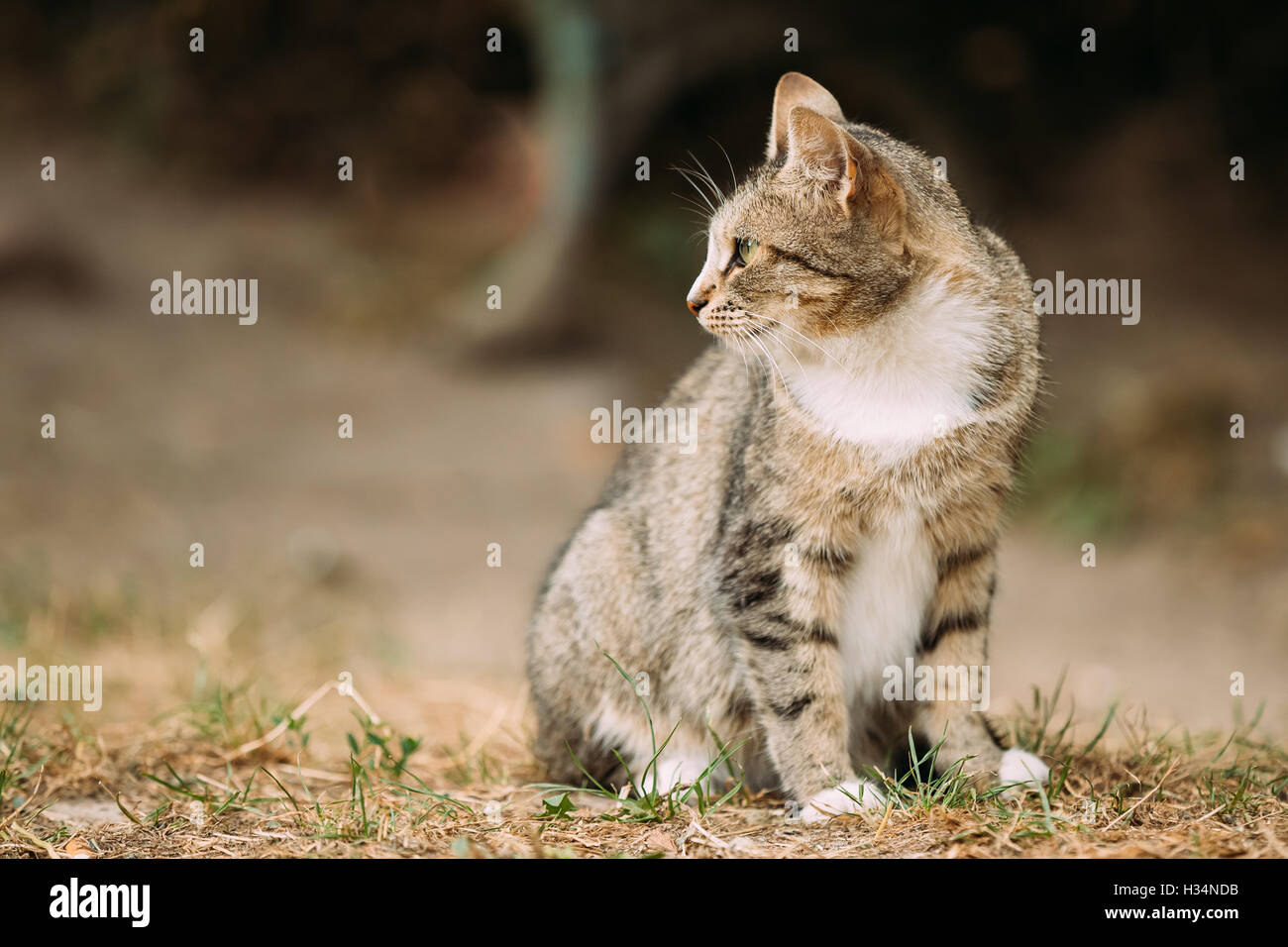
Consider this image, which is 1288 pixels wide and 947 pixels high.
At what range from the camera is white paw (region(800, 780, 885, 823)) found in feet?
9.43

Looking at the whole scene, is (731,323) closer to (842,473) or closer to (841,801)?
(842,473)

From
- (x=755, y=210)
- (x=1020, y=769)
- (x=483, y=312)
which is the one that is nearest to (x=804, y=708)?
(x=1020, y=769)

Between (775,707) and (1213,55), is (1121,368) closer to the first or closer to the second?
(1213,55)

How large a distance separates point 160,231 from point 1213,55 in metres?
9.87

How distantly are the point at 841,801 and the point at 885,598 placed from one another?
21.1 inches

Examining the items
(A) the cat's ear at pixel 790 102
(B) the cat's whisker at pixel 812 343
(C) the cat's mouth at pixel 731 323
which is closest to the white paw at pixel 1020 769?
(B) the cat's whisker at pixel 812 343

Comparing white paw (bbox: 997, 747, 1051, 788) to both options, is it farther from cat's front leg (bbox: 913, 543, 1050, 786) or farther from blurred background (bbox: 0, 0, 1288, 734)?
blurred background (bbox: 0, 0, 1288, 734)

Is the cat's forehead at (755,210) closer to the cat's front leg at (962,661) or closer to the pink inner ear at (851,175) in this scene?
the pink inner ear at (851,175)

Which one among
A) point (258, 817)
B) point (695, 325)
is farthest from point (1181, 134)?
point (258, 817)

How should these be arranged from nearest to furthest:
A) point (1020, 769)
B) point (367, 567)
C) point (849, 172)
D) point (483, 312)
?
1. point (849, 172)
2. point (1020, 769)
3. point (367, 567)
4. point (483, 312)

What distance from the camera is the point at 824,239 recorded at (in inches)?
113

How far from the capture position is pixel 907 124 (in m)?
9.73

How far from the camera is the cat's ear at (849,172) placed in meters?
2.82

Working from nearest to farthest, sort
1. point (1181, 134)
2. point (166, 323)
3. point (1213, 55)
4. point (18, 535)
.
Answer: point (18, 535)
point (166, 323)
point (1213, 55)
point (1181, 134)
